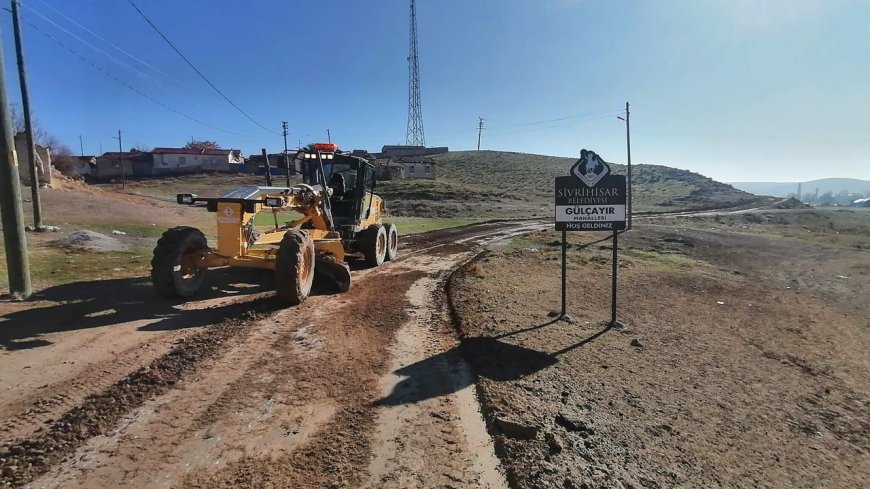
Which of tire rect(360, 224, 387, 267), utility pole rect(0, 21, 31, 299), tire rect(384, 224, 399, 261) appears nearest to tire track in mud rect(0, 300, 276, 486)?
utility pole rect(0, 21, 31, 299)

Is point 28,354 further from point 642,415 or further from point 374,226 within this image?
point 374,226

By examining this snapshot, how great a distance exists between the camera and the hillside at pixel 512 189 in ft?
143

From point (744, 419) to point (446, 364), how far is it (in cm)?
324

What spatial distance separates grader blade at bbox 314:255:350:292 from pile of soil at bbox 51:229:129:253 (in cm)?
765

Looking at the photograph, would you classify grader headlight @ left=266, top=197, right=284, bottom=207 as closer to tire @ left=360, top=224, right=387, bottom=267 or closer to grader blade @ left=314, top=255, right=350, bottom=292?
grader blade @ left=314, top=255, right=350, bottom=292

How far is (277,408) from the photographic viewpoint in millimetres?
4508

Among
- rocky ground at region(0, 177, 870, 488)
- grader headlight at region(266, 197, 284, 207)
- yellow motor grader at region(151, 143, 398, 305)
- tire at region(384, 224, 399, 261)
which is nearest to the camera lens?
rocky ground at region(0, 177, 870, 488)

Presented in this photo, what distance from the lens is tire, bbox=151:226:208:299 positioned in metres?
8.20

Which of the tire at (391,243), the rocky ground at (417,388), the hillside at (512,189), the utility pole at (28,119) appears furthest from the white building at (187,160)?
the rocky ground at (417,388)

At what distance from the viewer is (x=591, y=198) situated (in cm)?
833

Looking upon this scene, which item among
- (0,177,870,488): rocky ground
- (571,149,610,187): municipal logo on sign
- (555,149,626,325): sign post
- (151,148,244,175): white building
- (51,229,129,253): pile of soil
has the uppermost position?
(151,148,244,175): white building

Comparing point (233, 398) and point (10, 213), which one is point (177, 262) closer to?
point (10, 213)

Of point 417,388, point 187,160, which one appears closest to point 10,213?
point 417,388

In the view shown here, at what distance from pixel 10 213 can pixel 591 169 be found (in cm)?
977
